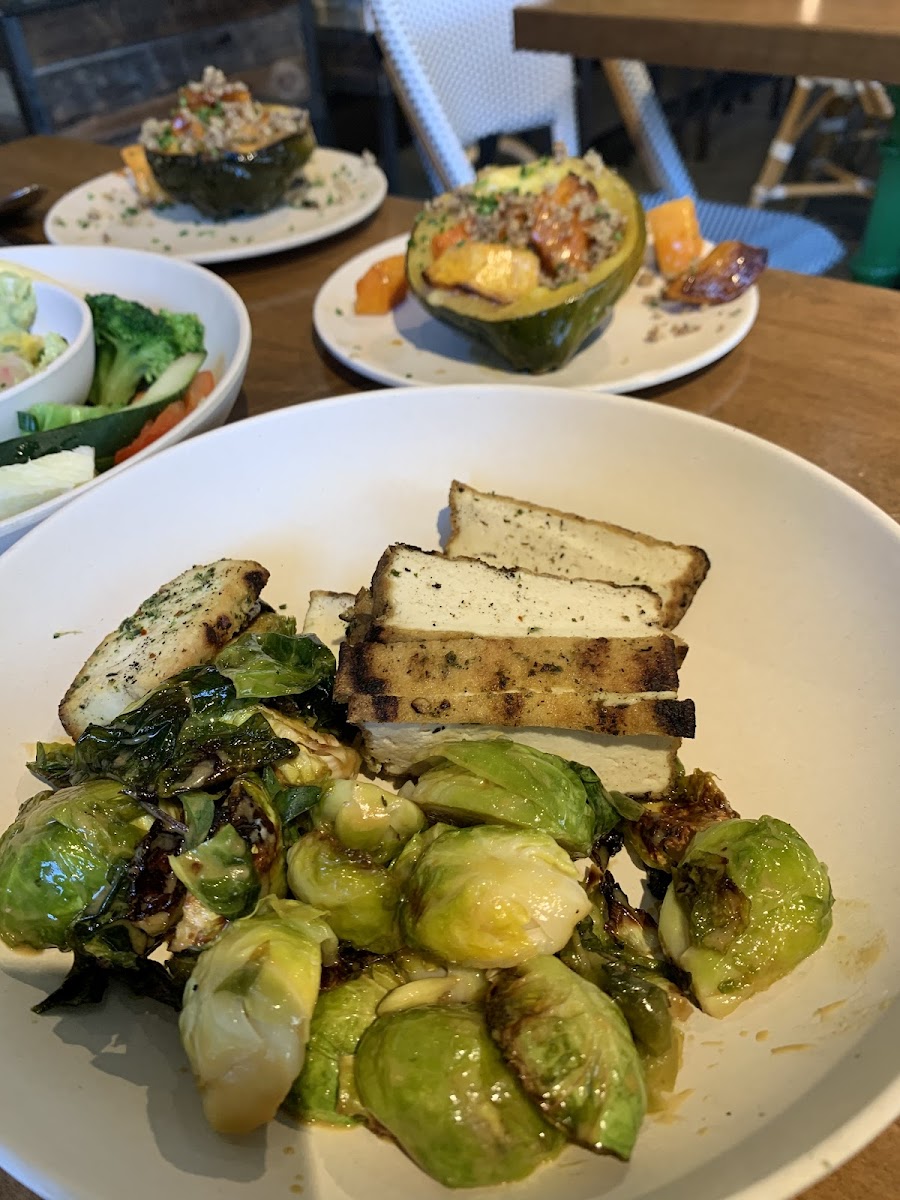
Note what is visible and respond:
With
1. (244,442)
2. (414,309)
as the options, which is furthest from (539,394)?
(414,309)

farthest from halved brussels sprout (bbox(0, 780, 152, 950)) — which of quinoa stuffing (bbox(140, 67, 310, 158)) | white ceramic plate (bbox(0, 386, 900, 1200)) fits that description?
quinoa stuffing (bbox(140, 67, 310, 158))

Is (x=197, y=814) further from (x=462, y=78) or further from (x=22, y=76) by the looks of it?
(x=22, y=76)

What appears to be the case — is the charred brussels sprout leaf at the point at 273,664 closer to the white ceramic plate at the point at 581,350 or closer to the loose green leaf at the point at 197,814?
the loose green leaf at the point at 197,814

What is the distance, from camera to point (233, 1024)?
1.11m

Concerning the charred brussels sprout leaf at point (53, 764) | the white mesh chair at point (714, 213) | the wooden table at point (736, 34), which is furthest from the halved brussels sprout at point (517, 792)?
the wooden table at point (736, 34)

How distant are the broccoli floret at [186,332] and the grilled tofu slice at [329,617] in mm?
1358

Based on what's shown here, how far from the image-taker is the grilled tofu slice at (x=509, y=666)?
155 centimetres

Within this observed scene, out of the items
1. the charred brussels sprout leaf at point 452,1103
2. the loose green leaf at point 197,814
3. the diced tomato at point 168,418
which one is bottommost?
the charred brussels sprout leaf at point 452,1103

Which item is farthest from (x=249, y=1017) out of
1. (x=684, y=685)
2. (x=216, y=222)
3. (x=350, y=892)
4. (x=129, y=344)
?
(x=216, y=222)

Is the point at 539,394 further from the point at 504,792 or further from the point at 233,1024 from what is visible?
the point at 233,1024

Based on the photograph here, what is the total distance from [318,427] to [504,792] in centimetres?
115

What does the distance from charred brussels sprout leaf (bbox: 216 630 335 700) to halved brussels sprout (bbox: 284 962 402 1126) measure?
519 millimetres

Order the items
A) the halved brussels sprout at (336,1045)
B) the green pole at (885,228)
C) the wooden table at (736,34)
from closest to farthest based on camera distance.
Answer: the halved brussels sprout at (336,1045), the wooden table at (736,34), the green pole at (885,228)

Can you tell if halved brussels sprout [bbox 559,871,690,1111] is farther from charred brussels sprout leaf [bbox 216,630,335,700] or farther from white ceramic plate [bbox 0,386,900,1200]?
charred brussels sprout leaf [bbox 216,630,335,700]
